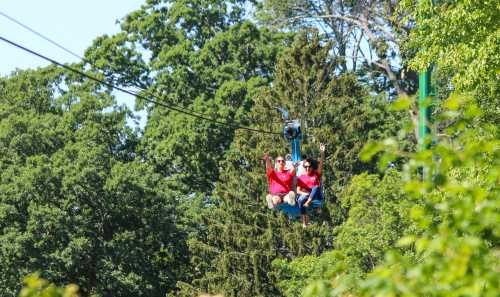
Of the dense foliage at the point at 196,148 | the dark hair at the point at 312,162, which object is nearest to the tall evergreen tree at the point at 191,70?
the dense foliage at the point at 196,148

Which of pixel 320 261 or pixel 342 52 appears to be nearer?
pixel 320 261

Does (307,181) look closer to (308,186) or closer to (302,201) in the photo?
(308,186)

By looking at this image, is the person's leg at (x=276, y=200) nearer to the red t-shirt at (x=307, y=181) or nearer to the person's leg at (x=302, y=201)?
the person's leg at (x=302, y=201)

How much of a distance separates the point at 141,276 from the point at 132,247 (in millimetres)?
1328

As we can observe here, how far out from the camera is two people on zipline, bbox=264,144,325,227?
21.9 m

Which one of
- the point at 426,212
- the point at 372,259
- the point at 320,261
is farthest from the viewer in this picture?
the point at 320,261

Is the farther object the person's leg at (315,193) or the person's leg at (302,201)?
the person's leg at (302,201)

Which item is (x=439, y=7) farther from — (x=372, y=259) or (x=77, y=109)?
(x=77, y=109)

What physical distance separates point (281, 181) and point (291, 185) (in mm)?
210

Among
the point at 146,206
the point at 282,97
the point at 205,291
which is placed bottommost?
the point at 205,291

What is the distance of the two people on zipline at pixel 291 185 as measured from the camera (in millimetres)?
21938

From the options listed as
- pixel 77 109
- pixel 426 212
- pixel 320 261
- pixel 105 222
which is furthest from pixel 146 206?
pixel 426 212

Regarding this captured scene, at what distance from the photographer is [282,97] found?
135 feet

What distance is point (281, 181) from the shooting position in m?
22.0
